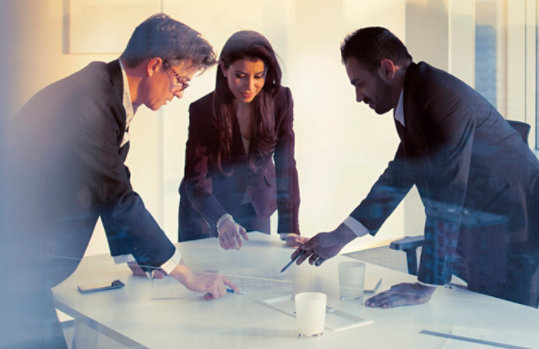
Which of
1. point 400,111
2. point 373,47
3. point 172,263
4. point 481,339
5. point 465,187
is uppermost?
point 373,47

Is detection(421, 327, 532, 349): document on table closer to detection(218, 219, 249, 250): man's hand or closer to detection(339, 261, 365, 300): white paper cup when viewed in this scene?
detection(339, 261, 365, 300): white paper cup

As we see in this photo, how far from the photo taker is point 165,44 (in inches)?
38.4

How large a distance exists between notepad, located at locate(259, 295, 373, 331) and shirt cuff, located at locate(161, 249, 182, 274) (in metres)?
0.19

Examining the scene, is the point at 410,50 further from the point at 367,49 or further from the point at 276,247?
the point at 276,247

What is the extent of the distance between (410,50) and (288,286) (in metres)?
0.51

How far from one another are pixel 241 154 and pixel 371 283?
1.21 feet

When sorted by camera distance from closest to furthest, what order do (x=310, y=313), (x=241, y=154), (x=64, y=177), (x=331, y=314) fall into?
(x=64, y=177) → (x=310, y=313) → (x=331, y=314) → (x=241, y=154)

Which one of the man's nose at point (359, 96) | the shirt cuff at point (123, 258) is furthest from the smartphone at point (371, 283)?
the shirt cuff at point (123, 258)

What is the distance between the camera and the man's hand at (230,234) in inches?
47.6

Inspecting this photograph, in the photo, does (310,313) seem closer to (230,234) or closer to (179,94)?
(230,234)

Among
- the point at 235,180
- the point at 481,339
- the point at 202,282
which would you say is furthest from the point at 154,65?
the point at 481,339

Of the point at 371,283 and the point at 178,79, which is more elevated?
the point at 178,79

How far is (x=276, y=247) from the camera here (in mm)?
1160

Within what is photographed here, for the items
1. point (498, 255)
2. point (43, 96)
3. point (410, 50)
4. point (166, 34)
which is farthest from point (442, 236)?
point (43, 96)
